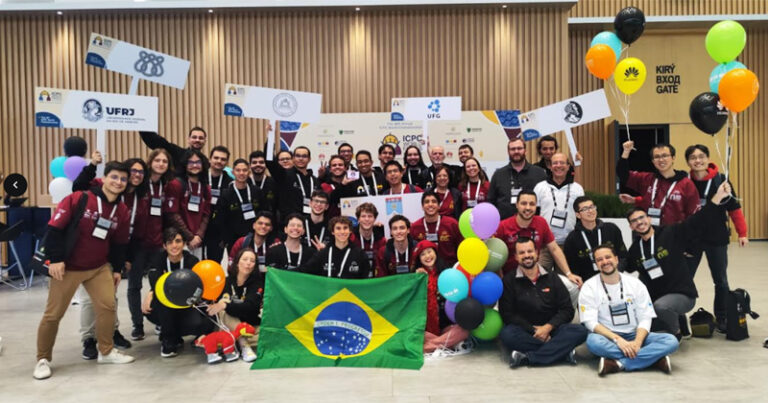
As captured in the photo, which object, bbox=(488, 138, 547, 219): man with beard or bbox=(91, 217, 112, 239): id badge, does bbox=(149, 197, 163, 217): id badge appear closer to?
bbox=(91, 217, 112, 239): id badge

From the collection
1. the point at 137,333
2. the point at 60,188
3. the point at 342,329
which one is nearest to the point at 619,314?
the point at 342,329

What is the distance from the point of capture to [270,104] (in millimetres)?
6027

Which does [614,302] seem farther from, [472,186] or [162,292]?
[162,292]

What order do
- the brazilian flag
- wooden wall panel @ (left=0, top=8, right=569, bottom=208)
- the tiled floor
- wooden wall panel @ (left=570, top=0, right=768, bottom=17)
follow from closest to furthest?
the tiled floor → the brazilian flag → wooden wall panel @ (left=0, top=8, right=569, bottom=208) → wooden wall panel @ (left=570, top=0, right=768, bottom=17)

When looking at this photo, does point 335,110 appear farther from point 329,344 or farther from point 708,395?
point 708,395

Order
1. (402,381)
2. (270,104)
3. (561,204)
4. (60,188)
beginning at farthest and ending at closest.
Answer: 1. (60,188)
2. (270,104)
3. (561,204)
4. (402,381)

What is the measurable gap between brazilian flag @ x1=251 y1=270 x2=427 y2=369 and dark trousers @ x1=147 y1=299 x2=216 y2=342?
0.51m

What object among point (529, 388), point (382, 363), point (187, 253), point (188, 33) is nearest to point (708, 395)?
point (529, 388)

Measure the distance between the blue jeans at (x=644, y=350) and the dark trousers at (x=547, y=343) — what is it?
15 centimetres

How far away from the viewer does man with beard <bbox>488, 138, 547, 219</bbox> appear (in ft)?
17.5

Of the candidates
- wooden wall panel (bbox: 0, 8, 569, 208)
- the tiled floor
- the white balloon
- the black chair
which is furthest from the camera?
wooden wall panel (bbox: 0, 8, 569, 208)

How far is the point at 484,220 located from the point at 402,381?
1387 millimetres

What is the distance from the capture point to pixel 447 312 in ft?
14.6

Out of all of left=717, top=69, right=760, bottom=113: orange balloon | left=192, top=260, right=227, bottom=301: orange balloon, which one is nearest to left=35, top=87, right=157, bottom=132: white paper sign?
left=192, top=260, right=227, bottom=301: orange balloon
